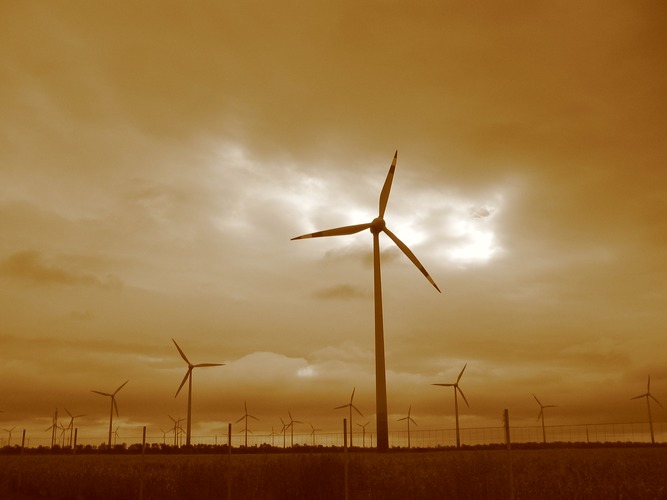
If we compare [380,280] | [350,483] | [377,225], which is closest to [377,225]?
[377,225]

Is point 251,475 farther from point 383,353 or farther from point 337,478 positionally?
point 383,353

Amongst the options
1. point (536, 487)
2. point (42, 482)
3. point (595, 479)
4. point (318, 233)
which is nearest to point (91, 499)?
point (42, 482)

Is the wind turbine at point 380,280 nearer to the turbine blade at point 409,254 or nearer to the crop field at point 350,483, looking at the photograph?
the turbine blade at point 409,254

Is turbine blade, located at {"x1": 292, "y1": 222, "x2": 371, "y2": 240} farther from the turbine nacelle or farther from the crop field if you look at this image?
the crop field

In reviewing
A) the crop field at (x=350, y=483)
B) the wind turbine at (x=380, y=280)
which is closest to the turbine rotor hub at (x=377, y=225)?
the wind turbine at (x=380, y=280)

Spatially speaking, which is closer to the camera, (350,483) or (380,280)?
(350,483)

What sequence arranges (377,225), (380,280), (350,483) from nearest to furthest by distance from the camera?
(350,483)
(380,280)
(377,225)

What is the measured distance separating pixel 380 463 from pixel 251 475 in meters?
8.99

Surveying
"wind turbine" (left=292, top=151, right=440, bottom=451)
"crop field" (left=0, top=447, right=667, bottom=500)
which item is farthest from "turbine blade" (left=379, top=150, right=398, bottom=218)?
"crop field" (left=0, top=447, right=667, bottom=500)

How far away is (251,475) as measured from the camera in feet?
112

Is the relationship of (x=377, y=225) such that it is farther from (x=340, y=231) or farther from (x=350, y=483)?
(x=350, y=483)

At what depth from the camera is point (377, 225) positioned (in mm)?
67625

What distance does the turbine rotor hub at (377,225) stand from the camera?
6762 cm

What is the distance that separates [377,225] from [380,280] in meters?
8.51
